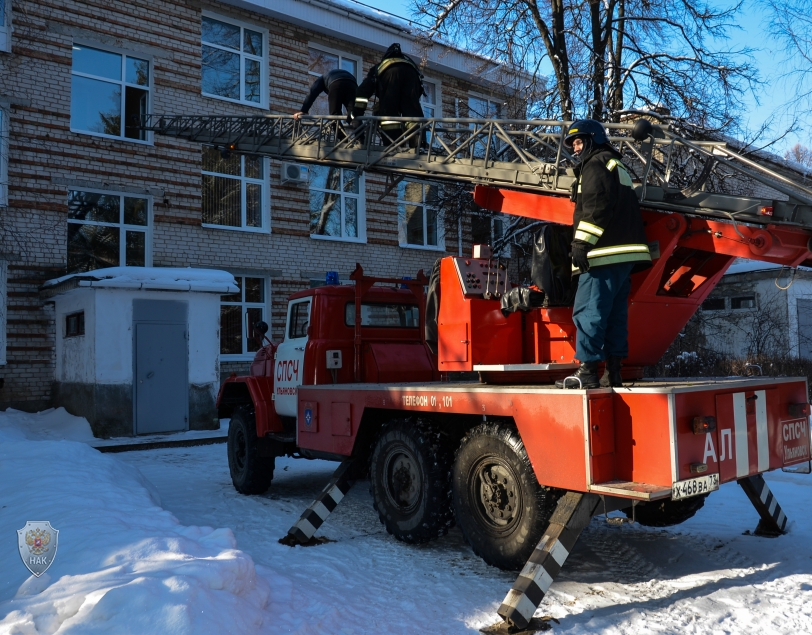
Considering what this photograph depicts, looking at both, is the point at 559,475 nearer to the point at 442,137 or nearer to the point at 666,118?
the point at 442,137

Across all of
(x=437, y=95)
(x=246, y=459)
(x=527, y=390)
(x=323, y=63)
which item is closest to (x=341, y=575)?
(x=527, y=390)

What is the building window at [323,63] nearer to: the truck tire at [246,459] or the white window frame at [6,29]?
the white window frame at [6,29]

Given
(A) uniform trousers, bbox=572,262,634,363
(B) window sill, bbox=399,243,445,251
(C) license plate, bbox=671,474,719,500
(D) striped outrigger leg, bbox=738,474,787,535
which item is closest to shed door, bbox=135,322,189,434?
(B) window sill, bbox=399,243,445,251

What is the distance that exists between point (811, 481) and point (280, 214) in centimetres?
1325

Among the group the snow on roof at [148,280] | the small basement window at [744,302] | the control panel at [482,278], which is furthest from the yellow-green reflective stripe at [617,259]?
the small basement window at [744,302]

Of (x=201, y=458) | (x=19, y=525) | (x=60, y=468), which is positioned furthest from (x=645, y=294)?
(x=201, y=458)

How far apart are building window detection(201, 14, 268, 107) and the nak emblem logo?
1369cm

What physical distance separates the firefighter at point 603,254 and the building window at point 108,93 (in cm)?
1328

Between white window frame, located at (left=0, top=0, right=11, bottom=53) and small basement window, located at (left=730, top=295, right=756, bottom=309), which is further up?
white window frame, located at (left=0, top=0, right=11, bottom=53)

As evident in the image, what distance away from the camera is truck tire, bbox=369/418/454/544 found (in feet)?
17.7

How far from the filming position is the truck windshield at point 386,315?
24.4 ft

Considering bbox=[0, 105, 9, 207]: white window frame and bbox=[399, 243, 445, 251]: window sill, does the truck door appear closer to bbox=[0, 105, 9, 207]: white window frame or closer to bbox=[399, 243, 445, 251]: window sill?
bbox=[0, 105, 9, 207]: white window frame

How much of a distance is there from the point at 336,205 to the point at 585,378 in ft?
49.4

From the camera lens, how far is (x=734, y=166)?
5.16 m
